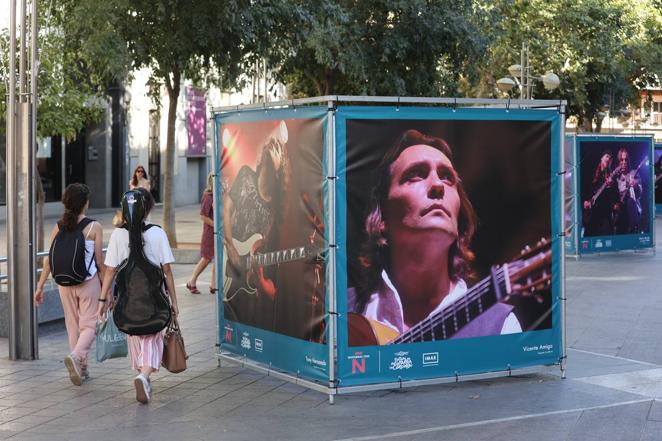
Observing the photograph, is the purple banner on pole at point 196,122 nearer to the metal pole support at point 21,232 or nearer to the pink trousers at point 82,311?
the metal pole support at point 21,232

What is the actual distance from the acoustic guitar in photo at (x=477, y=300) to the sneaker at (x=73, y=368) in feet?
6.98

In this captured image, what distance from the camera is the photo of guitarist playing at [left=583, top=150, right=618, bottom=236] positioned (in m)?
21.1

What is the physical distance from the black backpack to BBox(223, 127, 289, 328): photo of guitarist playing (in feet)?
3.97

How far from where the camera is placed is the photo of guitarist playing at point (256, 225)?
8891mm

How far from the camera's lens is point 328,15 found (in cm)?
2173

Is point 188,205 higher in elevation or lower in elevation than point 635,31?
lower

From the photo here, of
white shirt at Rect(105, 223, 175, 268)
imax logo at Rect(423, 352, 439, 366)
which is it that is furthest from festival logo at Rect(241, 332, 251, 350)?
imax logo at Rect(423, 352, 439, 366)

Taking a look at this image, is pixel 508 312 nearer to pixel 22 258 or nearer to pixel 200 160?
pixel 22 258

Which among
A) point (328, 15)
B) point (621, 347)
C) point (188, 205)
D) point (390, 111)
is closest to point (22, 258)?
point (390, 111)

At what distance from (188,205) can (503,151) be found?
30307mm

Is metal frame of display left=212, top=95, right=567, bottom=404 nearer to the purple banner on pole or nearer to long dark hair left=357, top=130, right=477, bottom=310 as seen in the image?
long dark hair left=357, top=130, right=477, bottom=310

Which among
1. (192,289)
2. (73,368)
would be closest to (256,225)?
(73,368)

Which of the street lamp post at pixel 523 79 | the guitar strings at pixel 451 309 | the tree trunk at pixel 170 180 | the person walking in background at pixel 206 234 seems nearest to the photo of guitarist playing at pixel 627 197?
the tree trunk at pixel 170 180

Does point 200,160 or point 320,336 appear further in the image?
point 200,160
